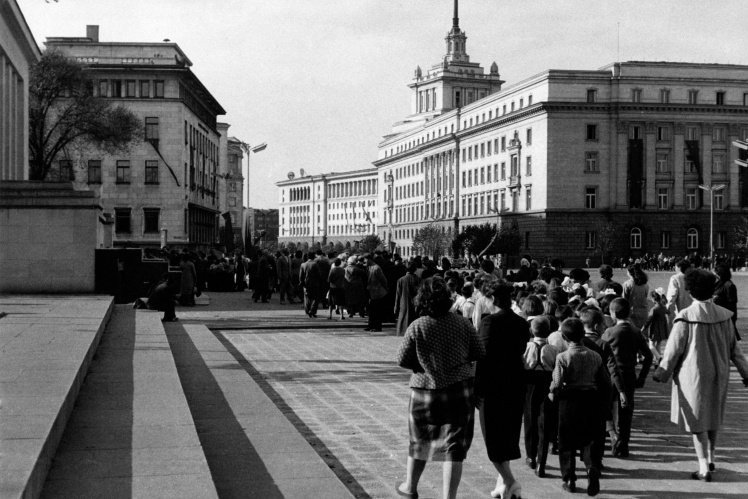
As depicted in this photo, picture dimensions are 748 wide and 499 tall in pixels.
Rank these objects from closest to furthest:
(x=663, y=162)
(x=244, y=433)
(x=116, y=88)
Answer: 1. (x=244, y=433)
2. (x=116, y=88)
3. (x=663, y=162)

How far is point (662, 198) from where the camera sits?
85188 millimetres

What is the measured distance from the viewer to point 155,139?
69.1m

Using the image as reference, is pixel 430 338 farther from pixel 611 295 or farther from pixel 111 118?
pixel 111 118

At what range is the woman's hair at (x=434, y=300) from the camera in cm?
707

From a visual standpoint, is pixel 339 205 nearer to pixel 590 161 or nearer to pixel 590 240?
pixel 590 161

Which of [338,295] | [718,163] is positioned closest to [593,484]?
[338,295]

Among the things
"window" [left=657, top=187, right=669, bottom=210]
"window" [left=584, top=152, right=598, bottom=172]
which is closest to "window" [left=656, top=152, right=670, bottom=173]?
"window" [left=657, top=187, right=669, bottom=210]

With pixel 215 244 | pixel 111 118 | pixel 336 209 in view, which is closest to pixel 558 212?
pixel 215 244

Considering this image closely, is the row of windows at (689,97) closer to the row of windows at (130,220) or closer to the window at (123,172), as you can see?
the row of windows at (130,220)

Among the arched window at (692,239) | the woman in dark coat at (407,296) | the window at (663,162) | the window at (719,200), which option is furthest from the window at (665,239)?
the woman in dark coat at (407,296)

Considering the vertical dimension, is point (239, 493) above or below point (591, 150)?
below

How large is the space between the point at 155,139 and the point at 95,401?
6176 cm

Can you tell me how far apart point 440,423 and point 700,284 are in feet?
9.40

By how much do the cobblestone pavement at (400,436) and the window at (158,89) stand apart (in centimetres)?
5558
